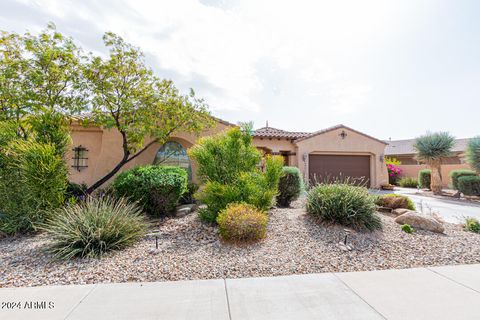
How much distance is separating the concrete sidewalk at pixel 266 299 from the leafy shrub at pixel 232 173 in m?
2.55

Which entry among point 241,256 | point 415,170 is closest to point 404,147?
point 415,170

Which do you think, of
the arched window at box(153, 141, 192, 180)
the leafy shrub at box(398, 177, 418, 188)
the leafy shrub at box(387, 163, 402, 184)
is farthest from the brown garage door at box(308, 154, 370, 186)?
the arched window at box(153, 141, 192, 180)

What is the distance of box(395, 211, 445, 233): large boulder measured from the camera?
563 cm

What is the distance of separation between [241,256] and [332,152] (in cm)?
1274

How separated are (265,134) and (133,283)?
11.1 m

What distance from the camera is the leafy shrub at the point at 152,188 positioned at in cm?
670

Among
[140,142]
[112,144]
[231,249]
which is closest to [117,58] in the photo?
[140,142]

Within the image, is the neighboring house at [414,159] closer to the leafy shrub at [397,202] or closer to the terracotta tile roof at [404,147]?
the terracotta tile roof at [404,147]

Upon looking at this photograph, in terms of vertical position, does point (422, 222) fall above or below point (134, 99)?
below

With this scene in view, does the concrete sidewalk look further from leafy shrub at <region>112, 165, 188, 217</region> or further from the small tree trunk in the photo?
the small tree trunk

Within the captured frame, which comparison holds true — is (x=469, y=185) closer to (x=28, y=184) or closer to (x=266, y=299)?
(x=266, y=299)

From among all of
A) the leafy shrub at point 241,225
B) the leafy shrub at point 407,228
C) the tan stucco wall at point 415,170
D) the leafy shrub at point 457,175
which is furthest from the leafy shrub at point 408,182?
the leafy shrub at point 241,225

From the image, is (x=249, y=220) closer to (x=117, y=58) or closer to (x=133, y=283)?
(x=133, y=283)

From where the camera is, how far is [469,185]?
42.1 ft
